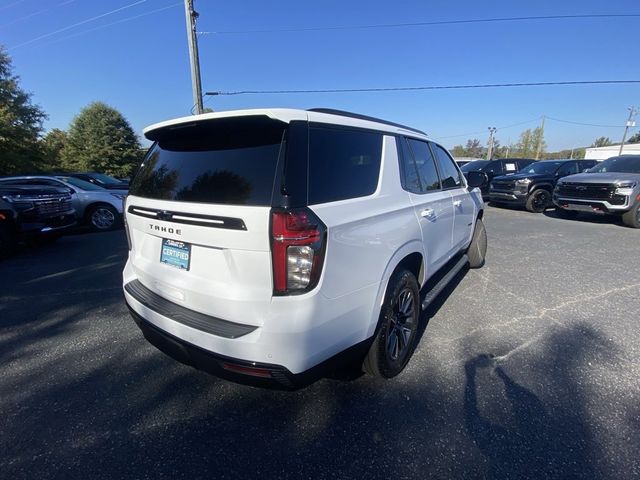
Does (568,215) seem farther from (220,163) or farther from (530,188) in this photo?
(220,163)

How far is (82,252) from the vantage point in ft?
20.7

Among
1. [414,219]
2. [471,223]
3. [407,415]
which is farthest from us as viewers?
[471,223]

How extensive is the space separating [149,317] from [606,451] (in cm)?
287

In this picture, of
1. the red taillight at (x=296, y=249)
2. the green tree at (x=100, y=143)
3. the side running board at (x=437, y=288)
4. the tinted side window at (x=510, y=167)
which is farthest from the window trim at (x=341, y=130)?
the green tree at (x=100, y=143)

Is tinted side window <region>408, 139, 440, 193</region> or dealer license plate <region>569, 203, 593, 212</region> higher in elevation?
tinted side window <region>408, 139, 440, 193</region>

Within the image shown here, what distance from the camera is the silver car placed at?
8.33m

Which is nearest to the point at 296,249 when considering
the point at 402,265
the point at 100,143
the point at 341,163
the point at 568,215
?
the point at 341,163

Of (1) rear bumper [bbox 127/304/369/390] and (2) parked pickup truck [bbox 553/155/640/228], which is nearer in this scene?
(1) rear bumper [bbox 127/304/369/390]

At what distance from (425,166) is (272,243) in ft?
7.01

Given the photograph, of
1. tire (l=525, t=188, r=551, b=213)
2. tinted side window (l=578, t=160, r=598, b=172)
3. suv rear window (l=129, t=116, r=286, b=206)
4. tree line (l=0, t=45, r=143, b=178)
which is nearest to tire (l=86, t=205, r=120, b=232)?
suv rear window (l=129, t=116, r=286, b=206)

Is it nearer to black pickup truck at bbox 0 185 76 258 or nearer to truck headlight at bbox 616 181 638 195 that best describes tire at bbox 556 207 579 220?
truck headlight at bbox 616 181 638 195

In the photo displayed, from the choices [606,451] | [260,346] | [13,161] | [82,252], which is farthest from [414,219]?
[13,161]

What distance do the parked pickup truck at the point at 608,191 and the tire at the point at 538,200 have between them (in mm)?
1302

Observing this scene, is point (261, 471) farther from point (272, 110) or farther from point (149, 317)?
point (272, 110)
